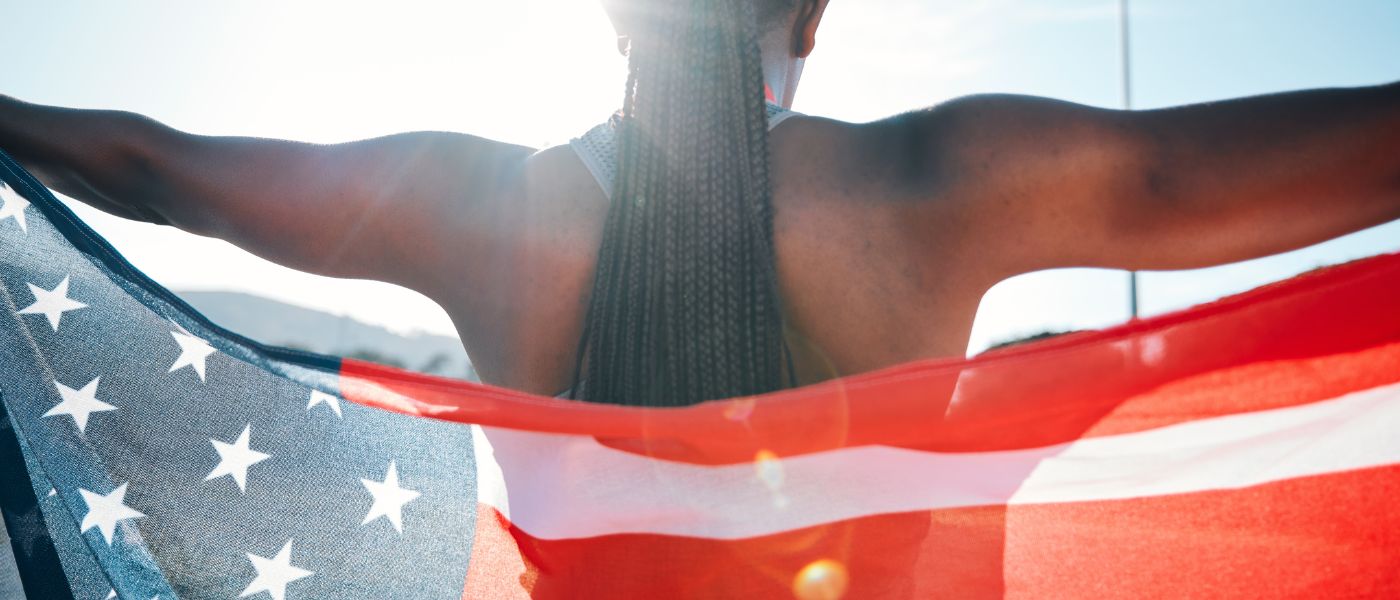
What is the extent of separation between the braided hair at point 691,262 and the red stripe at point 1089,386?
0.14 meters

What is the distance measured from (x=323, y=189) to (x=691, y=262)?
Answer: 2.28ft

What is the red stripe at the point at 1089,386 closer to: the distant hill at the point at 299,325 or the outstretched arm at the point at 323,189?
the outstretched arm at the point at 323,189

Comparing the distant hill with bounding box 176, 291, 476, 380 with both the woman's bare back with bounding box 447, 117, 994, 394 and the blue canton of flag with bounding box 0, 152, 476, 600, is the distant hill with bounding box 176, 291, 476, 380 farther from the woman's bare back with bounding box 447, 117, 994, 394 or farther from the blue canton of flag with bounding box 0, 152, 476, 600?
the woman's bare back with bounding box 447, 117, 994, 394

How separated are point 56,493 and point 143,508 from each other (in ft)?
0.67

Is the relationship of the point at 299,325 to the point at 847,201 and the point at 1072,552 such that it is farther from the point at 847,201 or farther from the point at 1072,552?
the point at 1072,552

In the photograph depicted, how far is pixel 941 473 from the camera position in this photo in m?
1.48

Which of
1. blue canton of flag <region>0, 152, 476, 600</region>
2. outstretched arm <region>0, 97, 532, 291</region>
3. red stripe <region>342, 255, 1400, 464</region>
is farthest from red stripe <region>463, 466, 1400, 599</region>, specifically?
outstretched arm <region>0, 97, 532, 291</region>

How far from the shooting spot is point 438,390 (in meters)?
1.62

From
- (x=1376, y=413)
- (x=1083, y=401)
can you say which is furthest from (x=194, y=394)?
(x=1376, y=413)

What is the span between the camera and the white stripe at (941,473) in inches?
57.4

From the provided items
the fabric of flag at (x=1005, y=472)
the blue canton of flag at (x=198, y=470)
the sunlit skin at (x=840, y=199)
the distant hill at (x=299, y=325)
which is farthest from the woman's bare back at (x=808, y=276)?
the distant hill at (x=299, y=325)

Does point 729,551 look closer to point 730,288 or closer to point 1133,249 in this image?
point 730,288

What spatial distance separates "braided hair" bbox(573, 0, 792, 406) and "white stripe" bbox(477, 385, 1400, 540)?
146 millimetres

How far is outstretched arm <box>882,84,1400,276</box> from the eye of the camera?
4.13 ft
